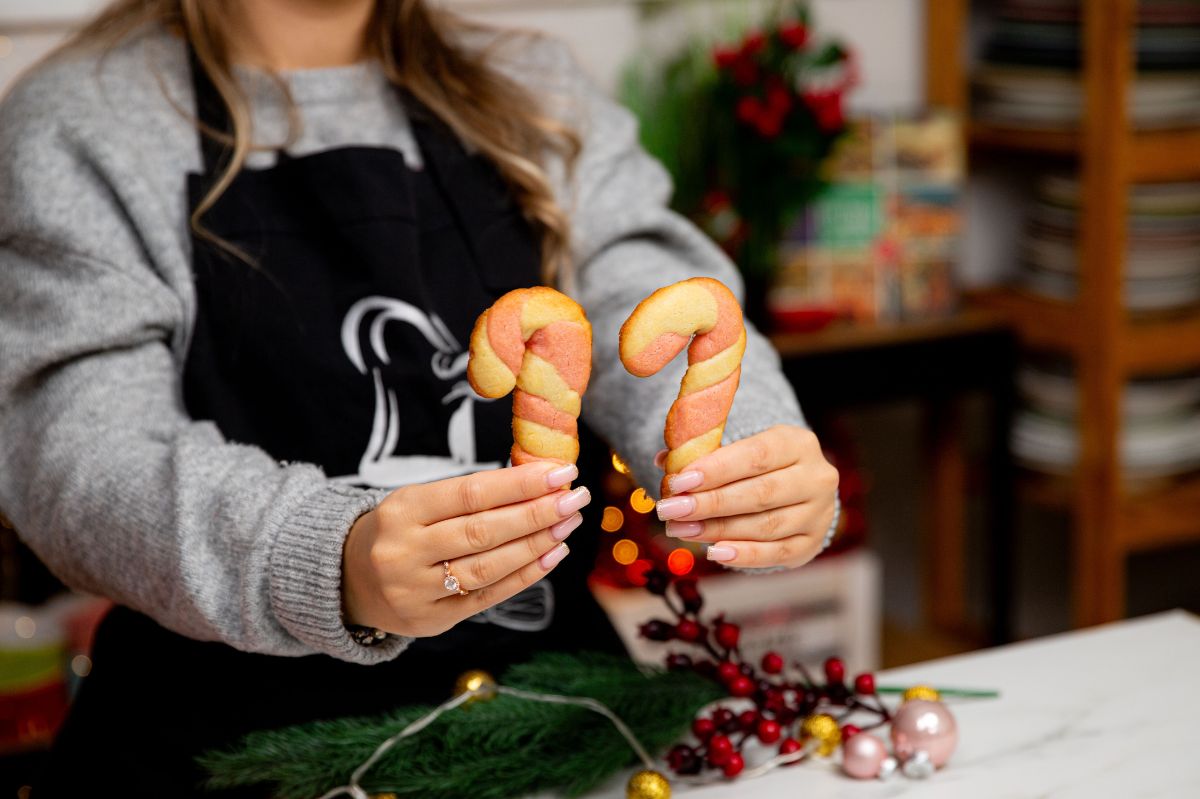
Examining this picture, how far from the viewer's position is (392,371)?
105cm

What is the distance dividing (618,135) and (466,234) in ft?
0.67

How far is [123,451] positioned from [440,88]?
0.47m

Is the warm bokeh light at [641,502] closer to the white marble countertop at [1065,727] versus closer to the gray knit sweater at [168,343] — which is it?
the gray knit sweater at [168,343]

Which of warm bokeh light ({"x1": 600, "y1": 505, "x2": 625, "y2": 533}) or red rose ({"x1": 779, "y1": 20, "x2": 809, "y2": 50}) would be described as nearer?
warm bokeh light ({"x1": 600, "y1": 505, "x2": 625, "y2": 533})

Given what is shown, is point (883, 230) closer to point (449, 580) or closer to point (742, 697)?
point (742, 697)

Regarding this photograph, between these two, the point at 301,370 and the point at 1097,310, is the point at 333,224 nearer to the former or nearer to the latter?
the point at 301,370

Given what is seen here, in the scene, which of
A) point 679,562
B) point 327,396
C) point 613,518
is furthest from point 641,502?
point 613,518

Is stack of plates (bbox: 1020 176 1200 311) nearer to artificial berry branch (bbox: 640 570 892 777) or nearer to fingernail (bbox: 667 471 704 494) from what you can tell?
artificial berry branch (bbox: 640 570 892 777)

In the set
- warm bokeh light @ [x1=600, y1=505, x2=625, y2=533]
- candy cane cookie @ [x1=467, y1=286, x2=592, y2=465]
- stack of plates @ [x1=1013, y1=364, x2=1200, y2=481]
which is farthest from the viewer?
stack of plates @ [x1=1013, y1=364, x2=1200, y2=481]

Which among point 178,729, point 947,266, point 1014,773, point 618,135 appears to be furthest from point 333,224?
point 947,266


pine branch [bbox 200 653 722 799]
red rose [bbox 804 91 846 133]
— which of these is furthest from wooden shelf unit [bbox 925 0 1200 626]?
pine branch [bbox 200 653 722 799]

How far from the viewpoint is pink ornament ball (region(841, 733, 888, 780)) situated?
0.85 m

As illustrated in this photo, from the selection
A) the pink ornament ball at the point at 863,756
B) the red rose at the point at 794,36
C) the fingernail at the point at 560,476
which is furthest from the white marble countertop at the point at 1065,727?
the red rose at the point at 794,36

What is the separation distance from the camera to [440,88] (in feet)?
3.89
